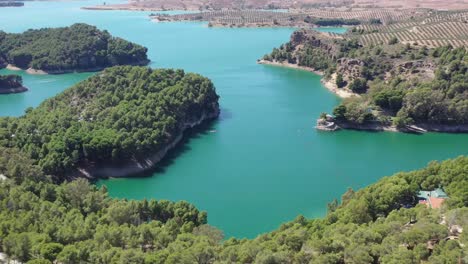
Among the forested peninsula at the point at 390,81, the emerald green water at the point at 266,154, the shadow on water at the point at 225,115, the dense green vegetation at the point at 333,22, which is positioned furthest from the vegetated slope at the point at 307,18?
the shadow on water at the point at 225,115

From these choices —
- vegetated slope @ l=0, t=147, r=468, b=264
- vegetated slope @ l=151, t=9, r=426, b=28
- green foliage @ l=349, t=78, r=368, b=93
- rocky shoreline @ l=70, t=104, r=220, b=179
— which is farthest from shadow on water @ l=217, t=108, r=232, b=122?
vegetated slope @ l=151, t=9, r=426, b=28

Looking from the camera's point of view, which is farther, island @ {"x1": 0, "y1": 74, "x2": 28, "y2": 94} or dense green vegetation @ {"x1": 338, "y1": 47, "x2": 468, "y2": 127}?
island @ {"x1": 0, "y1": 74, "x2": 28, "y2": 94}

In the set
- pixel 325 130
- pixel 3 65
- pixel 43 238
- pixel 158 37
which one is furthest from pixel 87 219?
pixel 158 37

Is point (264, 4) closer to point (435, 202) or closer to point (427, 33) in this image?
point (427, 33)

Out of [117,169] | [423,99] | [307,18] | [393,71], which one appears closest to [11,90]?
[117,169]

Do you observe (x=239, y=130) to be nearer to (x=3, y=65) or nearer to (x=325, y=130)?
(x=325, y=130)

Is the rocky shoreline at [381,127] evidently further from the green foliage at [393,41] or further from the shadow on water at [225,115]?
the green foliage at [393,41]

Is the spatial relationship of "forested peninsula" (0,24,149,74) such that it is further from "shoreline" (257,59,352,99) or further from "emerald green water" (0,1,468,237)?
"shoreline" (257,59,352,99)
